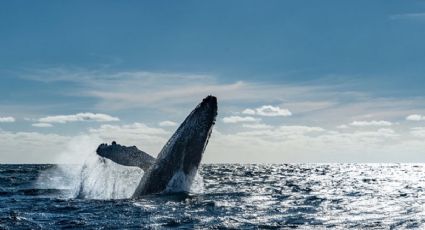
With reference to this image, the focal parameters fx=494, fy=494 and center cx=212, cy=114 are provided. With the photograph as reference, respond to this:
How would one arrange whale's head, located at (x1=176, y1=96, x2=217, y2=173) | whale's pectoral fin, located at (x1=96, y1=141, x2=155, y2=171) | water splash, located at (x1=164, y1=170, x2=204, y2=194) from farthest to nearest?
whale's pectoral fin, located at (x1=96, y1=141, x2=155, y2=171), water splash, located at (x1=164, y1=170, x2=204, y2=194), whale's head, located at (x1=176, y1=96, x2=217, y2=173)

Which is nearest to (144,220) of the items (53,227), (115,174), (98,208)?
(53,227)

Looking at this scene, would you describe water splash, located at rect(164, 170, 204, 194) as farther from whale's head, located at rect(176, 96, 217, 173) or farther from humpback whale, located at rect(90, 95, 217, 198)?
whale's head, located at rect(176, 96, 217, 173)

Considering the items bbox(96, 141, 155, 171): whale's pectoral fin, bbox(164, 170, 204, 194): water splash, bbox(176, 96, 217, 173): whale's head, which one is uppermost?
bbox(176, 96, 217, 173): whale's head

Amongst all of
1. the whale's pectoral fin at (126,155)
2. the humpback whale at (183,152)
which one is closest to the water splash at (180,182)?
the humpback whale at (183,152)

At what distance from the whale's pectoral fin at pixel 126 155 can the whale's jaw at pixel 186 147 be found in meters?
0.68

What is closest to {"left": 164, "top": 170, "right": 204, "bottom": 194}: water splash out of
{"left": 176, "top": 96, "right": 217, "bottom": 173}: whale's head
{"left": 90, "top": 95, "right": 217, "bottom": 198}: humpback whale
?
{"left": 90, "top": 95, "right": 217, "bottom": 198}: humpback whale

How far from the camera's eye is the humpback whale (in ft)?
46.4

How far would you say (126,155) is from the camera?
1482 cm

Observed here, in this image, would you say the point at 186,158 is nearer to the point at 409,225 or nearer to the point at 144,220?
the point at 144,220

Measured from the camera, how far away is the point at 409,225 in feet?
33.8

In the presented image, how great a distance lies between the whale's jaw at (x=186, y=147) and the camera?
46.4 feet

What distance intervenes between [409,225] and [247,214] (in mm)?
3702

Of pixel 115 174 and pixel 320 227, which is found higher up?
pixel 115 174

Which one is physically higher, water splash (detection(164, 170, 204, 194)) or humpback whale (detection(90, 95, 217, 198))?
humpback whale (detection(90, 95, 217, 198))
